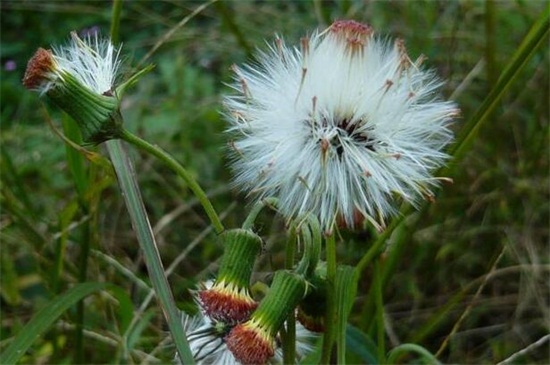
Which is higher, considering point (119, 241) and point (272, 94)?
point (272, 94)

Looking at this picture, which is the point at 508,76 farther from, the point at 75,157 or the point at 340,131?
the point at 75,157

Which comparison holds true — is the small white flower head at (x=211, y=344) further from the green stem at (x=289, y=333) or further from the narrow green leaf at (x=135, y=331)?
the narrow green leaf at (x=135, y=331)

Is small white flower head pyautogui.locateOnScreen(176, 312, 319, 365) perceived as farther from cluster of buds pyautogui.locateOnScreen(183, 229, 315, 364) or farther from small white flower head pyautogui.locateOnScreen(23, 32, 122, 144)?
small white flower head pyautogui.locateOnScreen(23, 32, 122, 144)

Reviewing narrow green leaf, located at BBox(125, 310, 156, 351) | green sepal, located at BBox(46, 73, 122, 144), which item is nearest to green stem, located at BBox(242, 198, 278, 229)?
green sepal, located at BBox(46, 73, 122, 144)

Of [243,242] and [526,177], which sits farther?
[526,177]

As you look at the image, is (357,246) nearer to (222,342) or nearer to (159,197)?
(222,342)

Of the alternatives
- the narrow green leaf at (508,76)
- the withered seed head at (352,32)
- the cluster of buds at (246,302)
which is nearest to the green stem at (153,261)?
the cluster of buds at (246,302)

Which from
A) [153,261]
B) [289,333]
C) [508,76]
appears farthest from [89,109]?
[508,76]

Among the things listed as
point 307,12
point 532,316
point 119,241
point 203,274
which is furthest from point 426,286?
point 307,12
